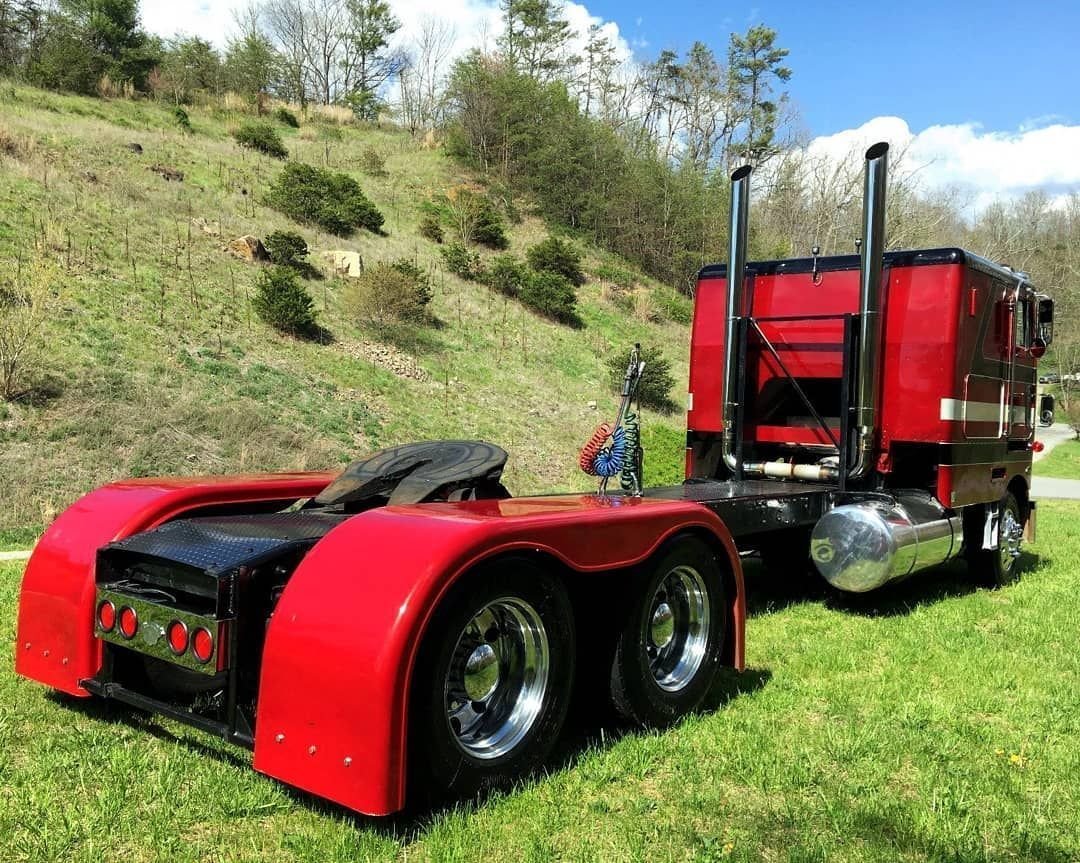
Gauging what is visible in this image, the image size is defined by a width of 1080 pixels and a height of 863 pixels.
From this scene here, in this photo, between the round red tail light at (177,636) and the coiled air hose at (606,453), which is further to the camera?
the coiled air hose at (606,453)

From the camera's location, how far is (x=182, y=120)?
2966cm

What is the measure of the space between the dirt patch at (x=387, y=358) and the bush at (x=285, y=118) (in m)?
21.2

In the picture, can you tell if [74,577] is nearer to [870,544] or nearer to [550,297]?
[870,544]

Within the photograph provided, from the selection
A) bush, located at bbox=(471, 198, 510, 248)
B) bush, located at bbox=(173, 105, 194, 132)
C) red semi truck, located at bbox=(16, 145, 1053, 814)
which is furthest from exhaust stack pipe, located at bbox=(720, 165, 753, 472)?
bush, located at bbox=(173, 105, 194, 132)

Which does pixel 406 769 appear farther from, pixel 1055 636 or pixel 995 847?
pixel 1055 636

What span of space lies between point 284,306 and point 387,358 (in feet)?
8.40

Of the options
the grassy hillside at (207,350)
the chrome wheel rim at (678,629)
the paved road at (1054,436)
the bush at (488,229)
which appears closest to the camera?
the chrome wheel rim at (678,629)

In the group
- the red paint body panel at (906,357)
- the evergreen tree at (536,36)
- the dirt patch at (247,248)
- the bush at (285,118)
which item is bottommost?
the red paint body panel at (906,357)

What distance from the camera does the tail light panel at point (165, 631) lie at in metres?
3.09

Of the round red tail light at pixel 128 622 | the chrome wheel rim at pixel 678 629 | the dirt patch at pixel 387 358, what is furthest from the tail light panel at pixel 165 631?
the dirt patch at pixel 387 358

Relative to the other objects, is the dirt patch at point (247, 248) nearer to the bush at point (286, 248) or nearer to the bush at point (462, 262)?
the bush at point (286, 248)

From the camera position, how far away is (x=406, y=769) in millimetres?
2820

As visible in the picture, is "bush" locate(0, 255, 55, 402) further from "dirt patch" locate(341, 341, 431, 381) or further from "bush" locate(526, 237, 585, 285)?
"bush" locate(526, 237, 585, 285)

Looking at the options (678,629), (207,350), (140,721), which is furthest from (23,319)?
(678,629)
